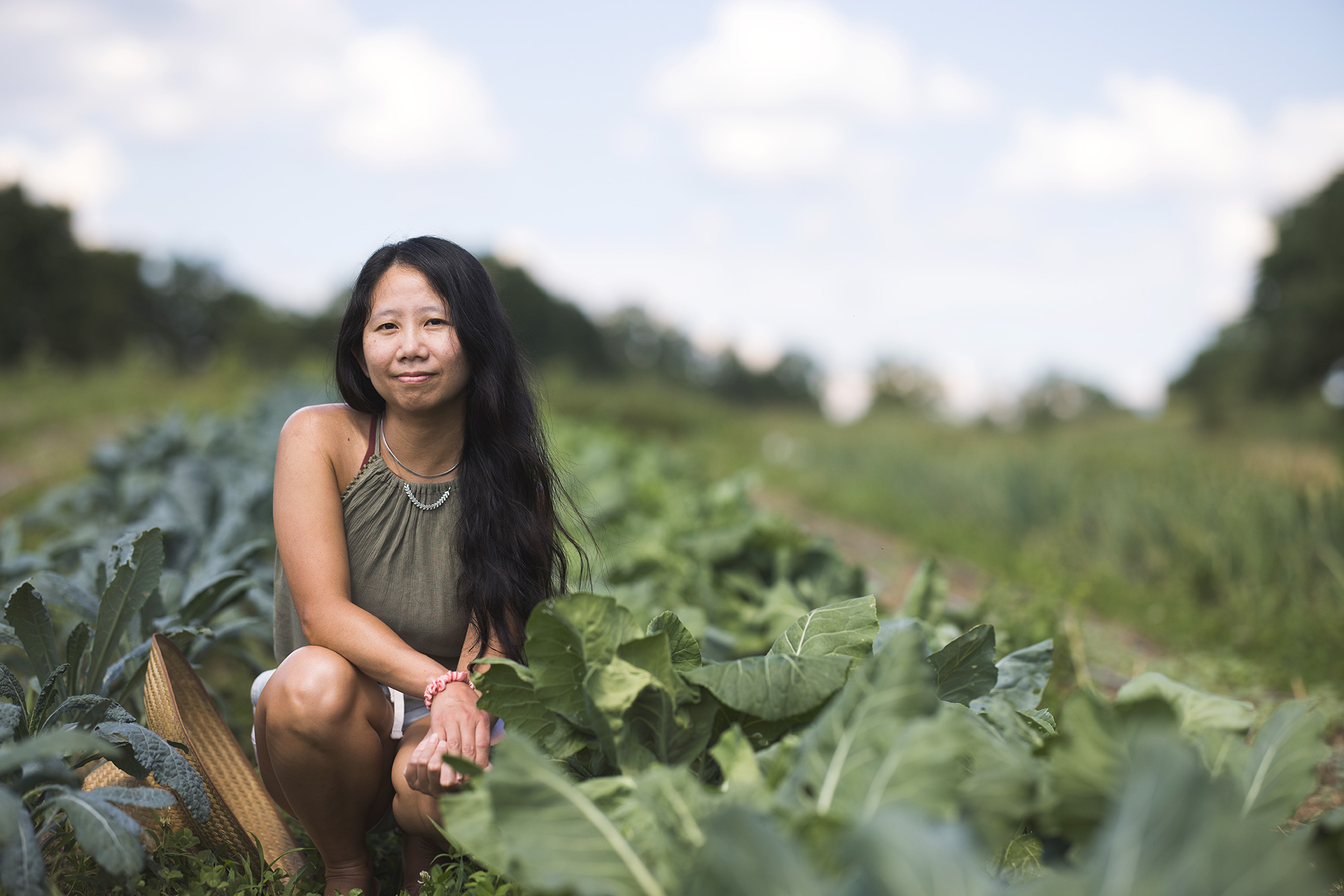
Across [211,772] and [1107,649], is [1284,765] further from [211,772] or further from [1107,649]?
[1107,649]

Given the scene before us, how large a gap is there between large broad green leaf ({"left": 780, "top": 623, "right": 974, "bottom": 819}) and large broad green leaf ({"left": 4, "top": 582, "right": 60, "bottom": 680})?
153 centimetres

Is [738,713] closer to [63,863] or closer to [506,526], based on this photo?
[506,526]

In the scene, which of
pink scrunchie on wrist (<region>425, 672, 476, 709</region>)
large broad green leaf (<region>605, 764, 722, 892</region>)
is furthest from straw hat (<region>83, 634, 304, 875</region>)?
large broad green leaf (<region>605, 764, 722, 892</region>)

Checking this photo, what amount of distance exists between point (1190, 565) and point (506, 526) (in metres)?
4.99

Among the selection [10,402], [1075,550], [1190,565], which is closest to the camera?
[1190,565]

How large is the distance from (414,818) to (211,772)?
43 cm

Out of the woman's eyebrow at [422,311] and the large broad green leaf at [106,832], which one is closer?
the large broad green leaf at [106,832]

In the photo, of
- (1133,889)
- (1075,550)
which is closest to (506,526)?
(1133,889)

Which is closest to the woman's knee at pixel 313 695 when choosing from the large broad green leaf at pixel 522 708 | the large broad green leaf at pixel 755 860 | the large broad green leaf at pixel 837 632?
the large broad green leaf at pixel 522 708

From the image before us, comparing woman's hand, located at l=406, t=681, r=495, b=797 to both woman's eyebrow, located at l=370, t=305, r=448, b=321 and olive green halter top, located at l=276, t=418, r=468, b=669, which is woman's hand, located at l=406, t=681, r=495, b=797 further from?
woman's eyebrow, located at l=370, t=305, r=448, b=321

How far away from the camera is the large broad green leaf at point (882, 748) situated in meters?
0.97

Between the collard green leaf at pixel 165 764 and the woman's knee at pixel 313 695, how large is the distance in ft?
0.49

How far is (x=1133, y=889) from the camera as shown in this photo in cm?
79

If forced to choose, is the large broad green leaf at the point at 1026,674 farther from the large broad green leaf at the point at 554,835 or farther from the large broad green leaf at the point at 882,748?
the large broad green leaf at the point at 554,835
